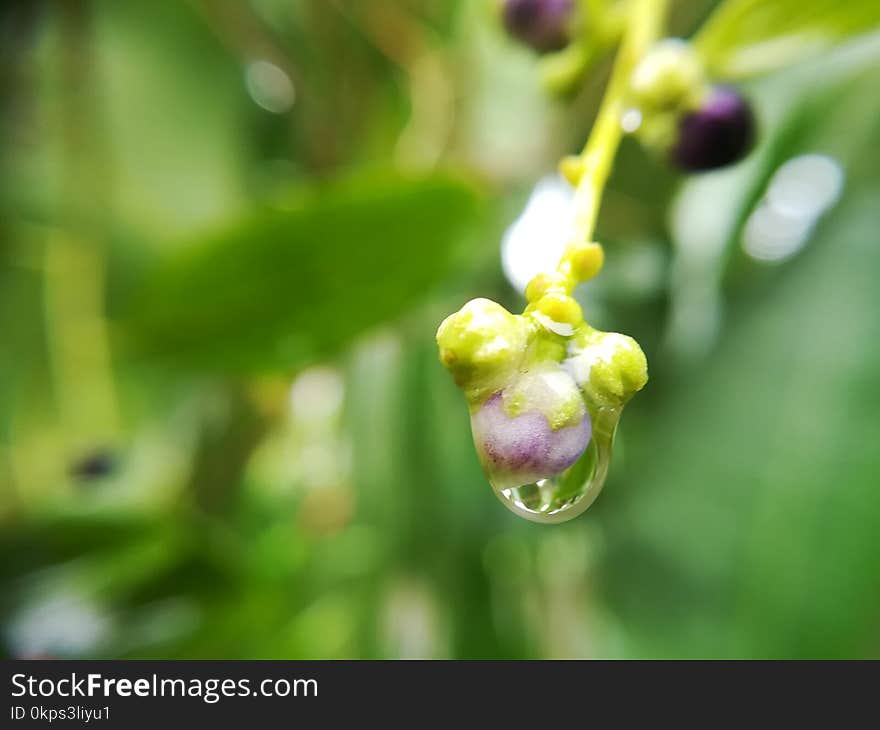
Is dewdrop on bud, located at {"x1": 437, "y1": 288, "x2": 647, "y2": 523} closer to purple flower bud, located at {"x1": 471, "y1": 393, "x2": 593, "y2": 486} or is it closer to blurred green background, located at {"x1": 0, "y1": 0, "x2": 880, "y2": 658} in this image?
purple flower bud, located at {"x1": 471, "y1": 393, "x2": 593, "y2": 486}

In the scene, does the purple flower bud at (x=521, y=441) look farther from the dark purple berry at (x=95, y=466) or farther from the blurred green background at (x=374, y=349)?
the dark purple berry at (x=95, y=466)

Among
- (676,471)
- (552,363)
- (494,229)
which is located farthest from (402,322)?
(552,363)

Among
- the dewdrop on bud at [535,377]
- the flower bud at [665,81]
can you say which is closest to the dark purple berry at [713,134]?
the flower bud at [665,81]

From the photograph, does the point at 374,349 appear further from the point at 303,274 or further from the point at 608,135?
the point at 608,135

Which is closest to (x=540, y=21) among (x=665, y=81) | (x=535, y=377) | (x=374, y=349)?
(x=665, y=81)

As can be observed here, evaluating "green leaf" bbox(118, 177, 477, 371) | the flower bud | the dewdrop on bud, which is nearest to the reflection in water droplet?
the dewdrop on bud

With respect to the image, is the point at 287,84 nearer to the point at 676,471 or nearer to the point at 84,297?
the point at 84,297
